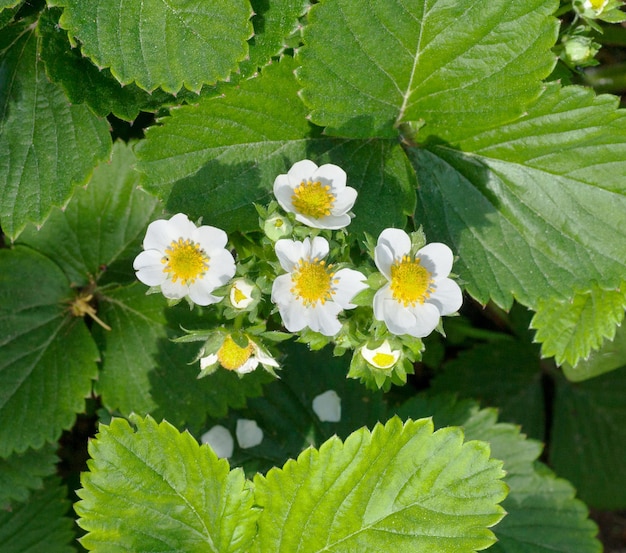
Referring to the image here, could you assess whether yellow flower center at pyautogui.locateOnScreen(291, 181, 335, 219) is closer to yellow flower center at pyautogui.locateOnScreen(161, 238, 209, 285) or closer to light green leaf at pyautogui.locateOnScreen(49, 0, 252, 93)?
yellow flower center at pyautogui.locateOnScreen(161, 238, 209, 285)

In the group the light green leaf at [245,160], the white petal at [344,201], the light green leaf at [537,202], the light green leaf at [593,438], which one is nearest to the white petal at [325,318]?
the white petal at [344,201]

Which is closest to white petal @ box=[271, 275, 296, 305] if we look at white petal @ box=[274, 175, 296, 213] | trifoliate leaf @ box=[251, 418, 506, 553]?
white petal @ box=[274, 175, 296, 213]

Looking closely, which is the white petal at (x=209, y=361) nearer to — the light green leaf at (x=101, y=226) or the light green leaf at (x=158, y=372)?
the light green leaf at (x=158, y=372)

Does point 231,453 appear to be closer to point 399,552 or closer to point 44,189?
point 399,552

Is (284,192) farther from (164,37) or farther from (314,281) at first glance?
(164,37)

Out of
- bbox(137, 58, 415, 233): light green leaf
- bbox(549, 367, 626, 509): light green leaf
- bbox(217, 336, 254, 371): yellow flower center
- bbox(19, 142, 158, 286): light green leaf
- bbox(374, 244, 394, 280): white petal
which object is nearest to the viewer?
bbox(374, 244, 394, 280): white petal

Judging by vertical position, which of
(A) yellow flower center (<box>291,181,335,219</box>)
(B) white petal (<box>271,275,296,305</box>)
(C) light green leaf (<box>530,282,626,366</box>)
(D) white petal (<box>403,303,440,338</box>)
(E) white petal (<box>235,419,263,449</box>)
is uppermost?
(A) yellow flower center (<box>291,181,335,219</box>)
